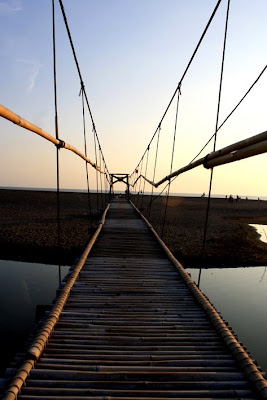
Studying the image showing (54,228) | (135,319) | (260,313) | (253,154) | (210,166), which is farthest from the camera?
(54,228)

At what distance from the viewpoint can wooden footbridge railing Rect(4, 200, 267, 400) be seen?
7.05ft

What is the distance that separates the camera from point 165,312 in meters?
3.51

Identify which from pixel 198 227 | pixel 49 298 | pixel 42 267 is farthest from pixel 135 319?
pixel 198 227

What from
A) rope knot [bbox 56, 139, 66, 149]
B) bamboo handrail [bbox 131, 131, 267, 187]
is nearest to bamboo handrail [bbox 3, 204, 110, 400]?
rope knot [bbox 56, 139, 66, 149]

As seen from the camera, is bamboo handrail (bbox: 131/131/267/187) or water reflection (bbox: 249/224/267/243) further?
water reflection (bbox: 249/224/267/243)

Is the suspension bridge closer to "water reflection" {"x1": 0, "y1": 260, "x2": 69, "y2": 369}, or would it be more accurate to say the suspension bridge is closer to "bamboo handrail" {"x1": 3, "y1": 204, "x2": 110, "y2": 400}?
"bamboo handrail" {"x1": 3, "y1": 204, "x2": 110, "y2": 400}

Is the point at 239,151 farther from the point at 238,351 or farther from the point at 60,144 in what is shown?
the point at 60,144

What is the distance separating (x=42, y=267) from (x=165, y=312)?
8269 mm

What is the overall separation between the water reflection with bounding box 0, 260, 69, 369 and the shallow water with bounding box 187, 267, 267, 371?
4362 millimetres

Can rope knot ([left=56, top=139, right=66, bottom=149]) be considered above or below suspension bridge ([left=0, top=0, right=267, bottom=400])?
above

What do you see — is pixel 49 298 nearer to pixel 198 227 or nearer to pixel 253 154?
pixel 253 154

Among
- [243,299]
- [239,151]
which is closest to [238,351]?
[239,151]

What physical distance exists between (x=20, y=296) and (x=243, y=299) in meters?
6.43

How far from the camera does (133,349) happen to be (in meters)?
2.72
